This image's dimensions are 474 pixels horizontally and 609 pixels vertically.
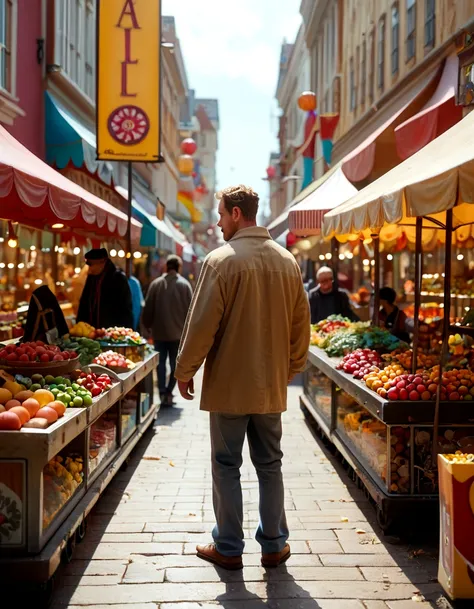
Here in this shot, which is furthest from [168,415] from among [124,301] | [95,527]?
[95,527]

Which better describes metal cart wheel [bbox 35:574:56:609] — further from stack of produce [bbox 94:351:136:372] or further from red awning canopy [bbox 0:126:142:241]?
stack of produce [bbox 94:351:136:372]

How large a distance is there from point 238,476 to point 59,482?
118 centimetres

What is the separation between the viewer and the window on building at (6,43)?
40.9ft

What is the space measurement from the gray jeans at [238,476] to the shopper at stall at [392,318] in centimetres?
562

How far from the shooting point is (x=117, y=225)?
9.34 m

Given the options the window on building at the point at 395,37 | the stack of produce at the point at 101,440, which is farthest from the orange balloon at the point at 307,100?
the stack of produce at the point at 101,440

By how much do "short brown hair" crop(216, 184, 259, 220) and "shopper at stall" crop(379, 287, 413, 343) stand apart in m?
5.73

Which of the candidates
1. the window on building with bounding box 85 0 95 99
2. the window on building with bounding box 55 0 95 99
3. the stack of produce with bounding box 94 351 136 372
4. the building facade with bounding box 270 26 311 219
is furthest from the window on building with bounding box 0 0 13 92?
the building facade with bounding box 270 26 311 219

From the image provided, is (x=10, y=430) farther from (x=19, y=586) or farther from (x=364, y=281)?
(x=364, y=281)

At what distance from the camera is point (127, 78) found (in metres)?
12.5

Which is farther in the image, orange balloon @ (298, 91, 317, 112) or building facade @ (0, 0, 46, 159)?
orange balloon @ (298, 91, 317, 112)

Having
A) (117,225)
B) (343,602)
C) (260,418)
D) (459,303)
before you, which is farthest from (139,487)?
(459,303)

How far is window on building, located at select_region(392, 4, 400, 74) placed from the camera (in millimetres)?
16953

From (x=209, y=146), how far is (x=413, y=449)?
90.3 metres
